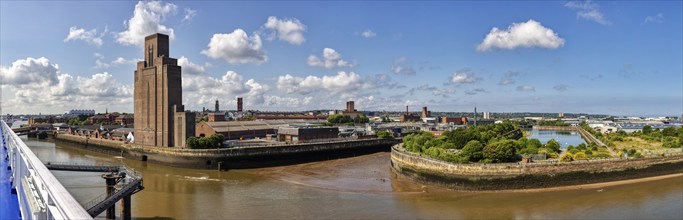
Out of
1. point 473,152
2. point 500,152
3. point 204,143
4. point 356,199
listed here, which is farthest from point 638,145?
point 204,143

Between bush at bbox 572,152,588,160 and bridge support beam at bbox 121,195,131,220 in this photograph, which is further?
bush at bbox 572,152,588,160

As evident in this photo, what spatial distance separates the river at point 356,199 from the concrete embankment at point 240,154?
389 centimetres

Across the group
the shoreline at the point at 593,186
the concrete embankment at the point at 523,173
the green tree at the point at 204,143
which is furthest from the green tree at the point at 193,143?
the shoreline at the point at 593,186

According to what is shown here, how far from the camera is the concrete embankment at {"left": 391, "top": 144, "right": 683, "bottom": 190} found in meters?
30.5

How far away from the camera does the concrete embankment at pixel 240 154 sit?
143 ft

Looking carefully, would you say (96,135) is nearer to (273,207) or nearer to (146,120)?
(146,120)

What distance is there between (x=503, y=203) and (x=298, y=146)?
1068 inches

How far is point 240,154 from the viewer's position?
1730 inches

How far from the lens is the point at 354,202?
27.3 metres

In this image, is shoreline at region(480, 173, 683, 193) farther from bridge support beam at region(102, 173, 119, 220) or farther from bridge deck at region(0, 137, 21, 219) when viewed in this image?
bridge deck at region(0, 137, 21, 219)

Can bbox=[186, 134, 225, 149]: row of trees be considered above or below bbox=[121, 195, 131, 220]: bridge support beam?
above

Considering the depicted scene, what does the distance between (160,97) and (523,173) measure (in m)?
41.2

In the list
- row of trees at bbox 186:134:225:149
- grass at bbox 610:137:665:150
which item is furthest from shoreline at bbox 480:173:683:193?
row of trees at bbox 186:134:225:149

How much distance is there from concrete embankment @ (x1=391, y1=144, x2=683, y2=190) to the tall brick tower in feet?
98.1
